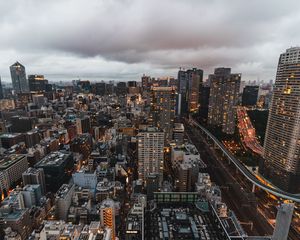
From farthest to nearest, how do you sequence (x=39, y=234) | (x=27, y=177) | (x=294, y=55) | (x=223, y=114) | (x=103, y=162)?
(x=223, y=114) < (x=103, y=162) < (x=27, y=177) < (x=294, y=55) < (x=39, y=234)

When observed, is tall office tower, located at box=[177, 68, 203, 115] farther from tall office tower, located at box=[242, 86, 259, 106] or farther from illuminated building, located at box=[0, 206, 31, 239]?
Result: illuminated building, located at box=[0, 206, 31, 239]

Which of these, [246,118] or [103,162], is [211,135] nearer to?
[246,118]

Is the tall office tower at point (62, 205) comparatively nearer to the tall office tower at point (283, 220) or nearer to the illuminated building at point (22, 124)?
the tall office tower at point (283, 220)

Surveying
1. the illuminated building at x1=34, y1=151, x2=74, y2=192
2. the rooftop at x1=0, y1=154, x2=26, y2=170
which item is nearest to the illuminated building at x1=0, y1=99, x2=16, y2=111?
the rooftop at x1=0, y1=154, x2=26, y2=170

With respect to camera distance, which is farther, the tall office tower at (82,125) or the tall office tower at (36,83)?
the tall office tower at (36,83)

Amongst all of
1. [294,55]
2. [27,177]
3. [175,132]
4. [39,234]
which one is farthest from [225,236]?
[175,132]

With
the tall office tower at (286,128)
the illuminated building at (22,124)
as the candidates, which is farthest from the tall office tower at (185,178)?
the illuminated building at (22,124)
